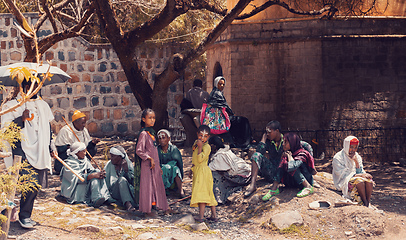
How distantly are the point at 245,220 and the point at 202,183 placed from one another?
2.97ft

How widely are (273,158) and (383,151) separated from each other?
18.2 ft

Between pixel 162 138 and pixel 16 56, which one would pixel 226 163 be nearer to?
pixel 162 138

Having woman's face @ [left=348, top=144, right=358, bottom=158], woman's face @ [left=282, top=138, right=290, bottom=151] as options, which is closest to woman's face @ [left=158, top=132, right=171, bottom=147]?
woman's face @ [left=282, top=138, right=290, bottom=151]

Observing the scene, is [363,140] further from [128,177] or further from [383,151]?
[128,177]

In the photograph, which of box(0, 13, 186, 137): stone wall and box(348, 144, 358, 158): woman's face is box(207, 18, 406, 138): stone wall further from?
box(348, 144, 358, 158): woman's face

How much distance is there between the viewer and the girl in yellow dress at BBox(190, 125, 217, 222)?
7.35m

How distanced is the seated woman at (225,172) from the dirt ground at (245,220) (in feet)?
0.58

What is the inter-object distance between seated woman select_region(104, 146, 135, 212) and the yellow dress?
1.06m

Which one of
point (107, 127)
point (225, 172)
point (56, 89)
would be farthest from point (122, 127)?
point (225, 172)

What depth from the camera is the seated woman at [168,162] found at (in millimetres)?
8320

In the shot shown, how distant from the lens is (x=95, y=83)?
48.3ft

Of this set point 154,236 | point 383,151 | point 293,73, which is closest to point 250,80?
point 293,73

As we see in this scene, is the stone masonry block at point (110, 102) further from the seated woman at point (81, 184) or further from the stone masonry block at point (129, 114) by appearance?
the seated woman at point (81, 184)

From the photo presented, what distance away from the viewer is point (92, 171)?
798 cm
